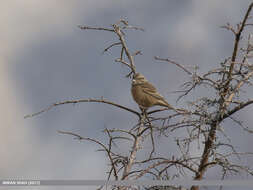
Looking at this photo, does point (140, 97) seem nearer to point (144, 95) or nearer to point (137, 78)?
point (144, 95)

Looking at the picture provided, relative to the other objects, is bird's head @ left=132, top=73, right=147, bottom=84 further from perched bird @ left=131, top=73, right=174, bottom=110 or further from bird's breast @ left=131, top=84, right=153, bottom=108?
bird's breast @ left=131, top=84, right=153, bottom=108

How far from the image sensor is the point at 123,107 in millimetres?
7363

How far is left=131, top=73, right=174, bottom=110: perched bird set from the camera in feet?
28.5

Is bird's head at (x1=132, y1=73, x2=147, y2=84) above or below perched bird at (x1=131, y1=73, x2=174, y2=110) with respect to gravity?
above

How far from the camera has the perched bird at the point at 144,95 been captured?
342 inches

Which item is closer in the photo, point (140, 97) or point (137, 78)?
point (137, 78)

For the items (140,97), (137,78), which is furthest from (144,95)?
(137,78)

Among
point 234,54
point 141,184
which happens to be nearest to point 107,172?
point 141,184

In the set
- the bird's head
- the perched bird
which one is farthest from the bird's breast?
the bird's head

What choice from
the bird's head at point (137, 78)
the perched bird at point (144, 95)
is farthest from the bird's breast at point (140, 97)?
the bird's head at point (137, 78)

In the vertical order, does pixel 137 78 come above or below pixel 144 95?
above

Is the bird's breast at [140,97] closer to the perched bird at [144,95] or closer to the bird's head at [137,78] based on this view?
the perched bird at [144,95]

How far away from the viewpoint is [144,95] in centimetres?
890

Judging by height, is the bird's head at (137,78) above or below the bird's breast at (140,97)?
above
